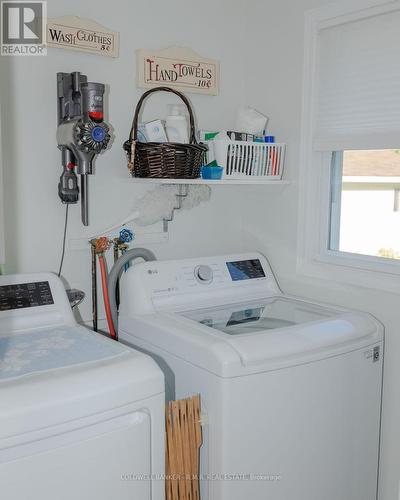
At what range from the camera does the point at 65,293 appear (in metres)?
1.89

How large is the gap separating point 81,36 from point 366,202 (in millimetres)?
1329

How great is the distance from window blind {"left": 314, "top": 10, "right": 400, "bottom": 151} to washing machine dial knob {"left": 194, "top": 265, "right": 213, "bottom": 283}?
70 cm

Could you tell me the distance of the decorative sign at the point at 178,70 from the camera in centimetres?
222

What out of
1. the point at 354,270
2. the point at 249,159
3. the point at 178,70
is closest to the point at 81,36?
the point at 178,70

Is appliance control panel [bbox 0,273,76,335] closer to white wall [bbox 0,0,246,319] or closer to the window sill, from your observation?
white wall [bbox 0,0,246,319]

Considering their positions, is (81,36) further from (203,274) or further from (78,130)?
(203,274)

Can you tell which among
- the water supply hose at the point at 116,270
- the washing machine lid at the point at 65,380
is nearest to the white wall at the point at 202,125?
the water supply hose at the point at 116,270

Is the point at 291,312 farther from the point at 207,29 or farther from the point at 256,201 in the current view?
the point at 207,29

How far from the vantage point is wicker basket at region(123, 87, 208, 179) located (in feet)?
6.64

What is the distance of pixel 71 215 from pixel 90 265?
221 mm

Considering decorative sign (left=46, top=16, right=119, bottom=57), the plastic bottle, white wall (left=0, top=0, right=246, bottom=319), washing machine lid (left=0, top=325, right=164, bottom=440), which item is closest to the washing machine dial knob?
white wall (left=0, top=0, right=246, bottom=319)

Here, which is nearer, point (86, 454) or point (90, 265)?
point (86, 454)

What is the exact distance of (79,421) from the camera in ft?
4.27

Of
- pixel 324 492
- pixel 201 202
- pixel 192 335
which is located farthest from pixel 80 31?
pixel 324 492
